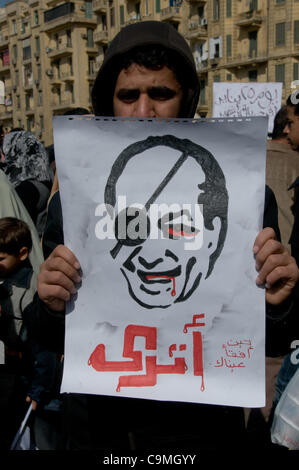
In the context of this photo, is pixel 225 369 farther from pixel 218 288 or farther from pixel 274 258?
pixel 274 258

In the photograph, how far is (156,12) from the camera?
35562 mm

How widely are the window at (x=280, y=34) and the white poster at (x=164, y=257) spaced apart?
30.8 m

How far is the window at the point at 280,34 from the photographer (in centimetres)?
2889

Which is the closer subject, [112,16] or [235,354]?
[235,354]

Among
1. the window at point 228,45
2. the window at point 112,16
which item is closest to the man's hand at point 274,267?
the window at point 228,45

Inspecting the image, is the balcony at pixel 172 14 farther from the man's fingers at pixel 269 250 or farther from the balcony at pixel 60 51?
the man's fingers at pixel 269 250

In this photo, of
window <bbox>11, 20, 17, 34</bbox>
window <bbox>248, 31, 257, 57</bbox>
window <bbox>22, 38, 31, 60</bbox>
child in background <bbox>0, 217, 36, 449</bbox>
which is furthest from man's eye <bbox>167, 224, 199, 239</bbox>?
window <bbox>11, 20, 17, 34</bbox>

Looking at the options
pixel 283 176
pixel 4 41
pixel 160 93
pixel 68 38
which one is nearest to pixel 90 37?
pixel 68 38

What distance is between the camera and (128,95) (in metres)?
1.45

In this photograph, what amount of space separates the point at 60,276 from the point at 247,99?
538 centimetres

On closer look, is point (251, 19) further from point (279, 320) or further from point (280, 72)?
point (279, 320)

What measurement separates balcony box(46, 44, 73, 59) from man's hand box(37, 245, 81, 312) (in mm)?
44303

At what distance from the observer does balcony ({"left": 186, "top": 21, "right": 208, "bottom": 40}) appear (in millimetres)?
32344
